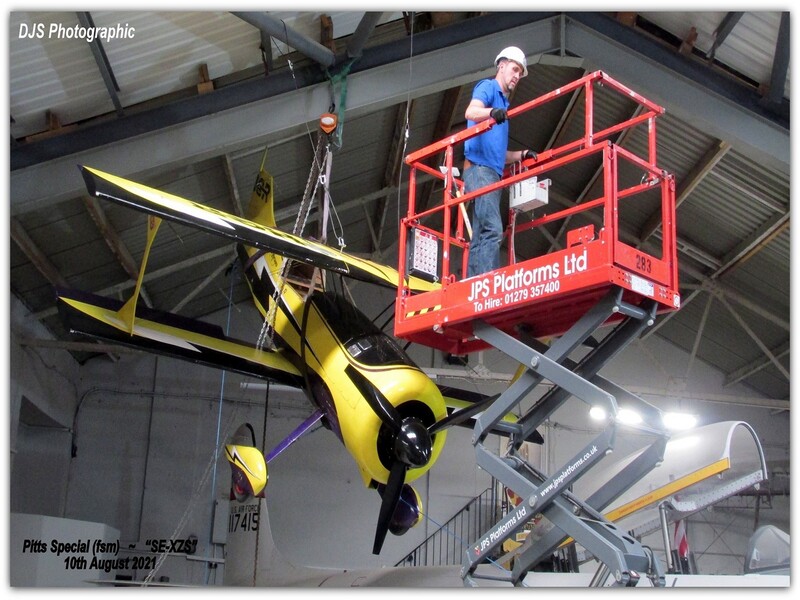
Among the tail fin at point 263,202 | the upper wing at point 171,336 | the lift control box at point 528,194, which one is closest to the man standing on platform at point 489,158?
the lift control box at point 528,194

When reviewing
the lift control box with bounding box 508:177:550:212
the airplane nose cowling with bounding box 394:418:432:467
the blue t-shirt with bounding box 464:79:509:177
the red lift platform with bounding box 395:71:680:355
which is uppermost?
the blue t-shirt with bounding box 464:79:509:177

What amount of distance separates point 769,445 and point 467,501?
7.55 metres

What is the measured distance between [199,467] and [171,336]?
435 inches

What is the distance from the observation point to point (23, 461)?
15.3m

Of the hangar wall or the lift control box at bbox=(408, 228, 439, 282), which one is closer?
the lift control box at bbox=(408, 228, 439, 282)

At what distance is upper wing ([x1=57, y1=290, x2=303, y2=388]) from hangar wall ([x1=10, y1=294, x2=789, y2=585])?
9.07 metres

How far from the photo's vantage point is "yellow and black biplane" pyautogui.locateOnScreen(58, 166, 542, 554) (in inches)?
226

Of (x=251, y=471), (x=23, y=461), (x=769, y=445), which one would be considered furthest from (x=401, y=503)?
(x=769, y=445)

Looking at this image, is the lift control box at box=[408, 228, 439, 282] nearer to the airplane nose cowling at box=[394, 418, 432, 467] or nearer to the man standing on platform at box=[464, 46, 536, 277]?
Answer: the man standing on platform at box=[464, 46, 536, 277]

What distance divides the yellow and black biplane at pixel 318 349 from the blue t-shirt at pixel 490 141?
135cm

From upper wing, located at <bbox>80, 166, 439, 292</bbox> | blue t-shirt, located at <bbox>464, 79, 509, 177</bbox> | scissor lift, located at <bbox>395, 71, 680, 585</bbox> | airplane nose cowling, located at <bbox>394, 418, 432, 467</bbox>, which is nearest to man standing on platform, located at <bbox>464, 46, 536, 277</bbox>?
blue t-shirt, located at <bbox>464, 79, 509, 177</bbox>

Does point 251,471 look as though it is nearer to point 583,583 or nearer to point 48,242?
point 583,583

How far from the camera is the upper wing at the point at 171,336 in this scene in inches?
263

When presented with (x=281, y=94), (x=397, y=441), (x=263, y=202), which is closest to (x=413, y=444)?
(x=397, y=441)
